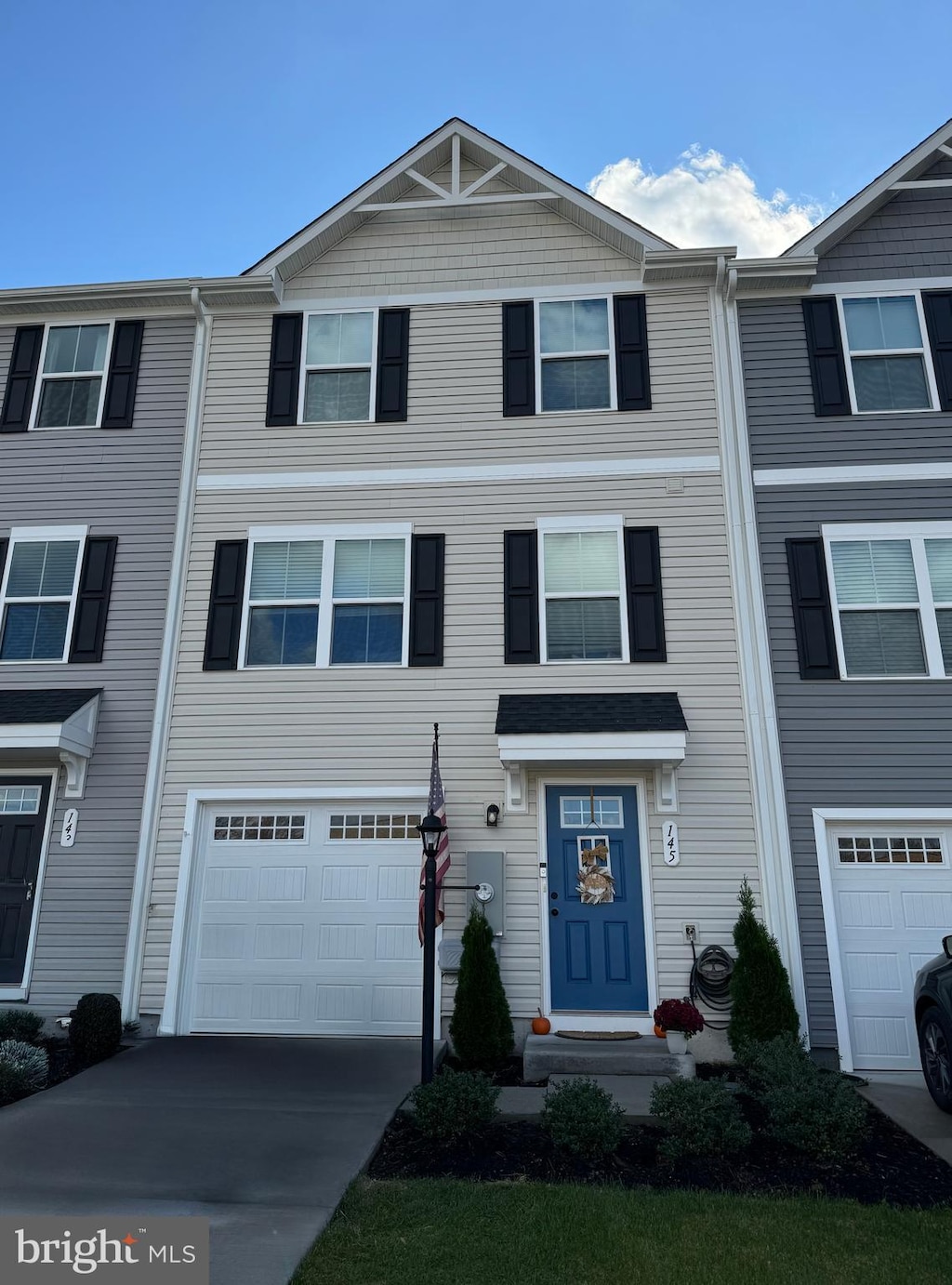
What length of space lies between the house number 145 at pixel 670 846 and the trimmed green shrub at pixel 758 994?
867mm

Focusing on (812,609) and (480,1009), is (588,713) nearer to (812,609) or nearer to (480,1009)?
(812,609)

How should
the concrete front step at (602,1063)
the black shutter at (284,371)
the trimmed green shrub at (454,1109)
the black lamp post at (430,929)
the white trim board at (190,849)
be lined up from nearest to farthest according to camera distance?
the trimmed green shrub at (454,1109)
the black lamp post at (430,929)
the concrete front step at (602,1063)
the white trim board at (190,849)
the black shutter at (284,371)

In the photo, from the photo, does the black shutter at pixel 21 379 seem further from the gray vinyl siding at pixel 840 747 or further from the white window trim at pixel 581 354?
the gray vinyl siding at pixel 840 747

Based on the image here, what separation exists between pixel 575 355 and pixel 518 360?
66cm

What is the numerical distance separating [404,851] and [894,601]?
5.61m

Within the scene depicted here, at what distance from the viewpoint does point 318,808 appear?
9.27 m

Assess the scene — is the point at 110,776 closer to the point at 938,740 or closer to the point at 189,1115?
the point at 189,1115

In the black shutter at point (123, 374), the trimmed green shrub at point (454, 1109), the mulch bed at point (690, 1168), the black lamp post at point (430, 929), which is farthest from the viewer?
the black shutter at point (123, 374)

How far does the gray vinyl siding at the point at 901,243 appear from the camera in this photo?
10.3m

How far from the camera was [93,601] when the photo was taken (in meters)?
10.0

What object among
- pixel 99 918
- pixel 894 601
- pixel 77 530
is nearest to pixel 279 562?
pixel 77 530

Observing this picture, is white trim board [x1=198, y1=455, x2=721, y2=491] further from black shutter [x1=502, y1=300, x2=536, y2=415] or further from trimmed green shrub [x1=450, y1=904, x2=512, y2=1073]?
trimmed green shrub [x1=450, y1=904, x2=512, y2=1073]

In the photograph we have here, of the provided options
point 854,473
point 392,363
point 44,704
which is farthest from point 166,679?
point 854,473

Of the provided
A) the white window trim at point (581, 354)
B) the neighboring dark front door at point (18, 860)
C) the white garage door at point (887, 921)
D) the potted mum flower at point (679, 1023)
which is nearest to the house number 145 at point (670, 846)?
the potted mum flower at point (679, 1023)
